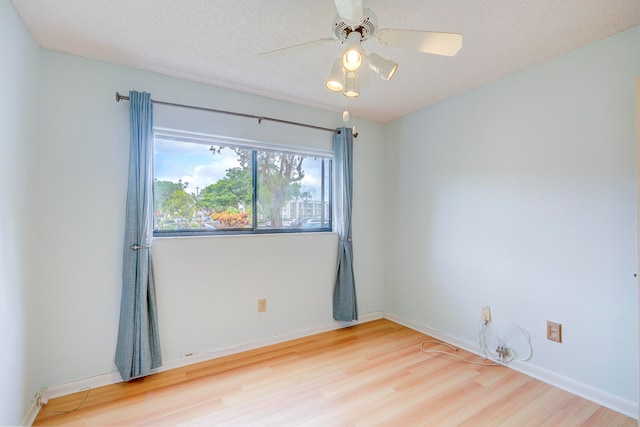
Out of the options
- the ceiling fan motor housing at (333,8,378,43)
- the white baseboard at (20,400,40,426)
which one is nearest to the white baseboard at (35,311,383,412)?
the white baseboard at (20,400,40,426)

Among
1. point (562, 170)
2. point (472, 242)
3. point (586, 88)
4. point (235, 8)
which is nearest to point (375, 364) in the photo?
point (472, 242)

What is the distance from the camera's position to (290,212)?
9.75 feet

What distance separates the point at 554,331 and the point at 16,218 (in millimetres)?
3359

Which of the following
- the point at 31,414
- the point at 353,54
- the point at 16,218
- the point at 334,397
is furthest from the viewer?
the point at 334,397

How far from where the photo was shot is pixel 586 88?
6.40 feet

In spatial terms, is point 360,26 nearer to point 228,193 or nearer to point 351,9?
point 351,9

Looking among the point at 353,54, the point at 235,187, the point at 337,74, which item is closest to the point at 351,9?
the point at 353,54

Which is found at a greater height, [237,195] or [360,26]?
[360,26]

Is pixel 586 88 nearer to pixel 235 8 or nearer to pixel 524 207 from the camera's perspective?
pixel 524 207

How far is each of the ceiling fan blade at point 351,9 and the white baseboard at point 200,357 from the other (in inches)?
98.7

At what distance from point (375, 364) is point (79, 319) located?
215 cm

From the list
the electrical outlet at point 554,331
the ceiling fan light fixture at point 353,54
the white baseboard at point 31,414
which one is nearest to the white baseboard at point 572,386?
the electrical outlet at point 554,331

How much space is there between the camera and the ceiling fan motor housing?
1.31 meters

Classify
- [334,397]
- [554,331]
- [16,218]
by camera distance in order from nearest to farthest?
[16,218] → [334,397] → [554,331]
